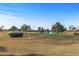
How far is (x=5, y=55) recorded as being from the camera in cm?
3947

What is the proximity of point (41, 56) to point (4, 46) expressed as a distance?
378 mm

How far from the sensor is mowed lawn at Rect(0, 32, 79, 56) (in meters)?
39.5

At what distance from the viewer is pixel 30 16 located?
39500 millimetres

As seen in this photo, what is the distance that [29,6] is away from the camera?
39.5 meters

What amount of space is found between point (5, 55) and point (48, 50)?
1.40 feet

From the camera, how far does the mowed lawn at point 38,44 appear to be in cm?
3950

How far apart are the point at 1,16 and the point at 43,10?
418 mm

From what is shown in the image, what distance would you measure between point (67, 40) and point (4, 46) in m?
0.62

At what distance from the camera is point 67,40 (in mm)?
39500

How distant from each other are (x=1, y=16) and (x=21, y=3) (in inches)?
9.3

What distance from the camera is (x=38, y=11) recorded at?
39.5 m

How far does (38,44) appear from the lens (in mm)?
39500

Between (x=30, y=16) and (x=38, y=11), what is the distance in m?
0.09

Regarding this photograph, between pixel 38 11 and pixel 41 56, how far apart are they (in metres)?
0.44
